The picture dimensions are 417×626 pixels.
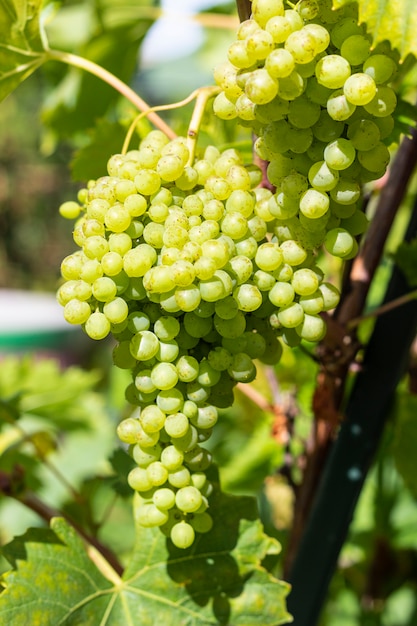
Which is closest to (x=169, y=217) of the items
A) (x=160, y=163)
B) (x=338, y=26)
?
(x=160, y=163)

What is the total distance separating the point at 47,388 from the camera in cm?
109

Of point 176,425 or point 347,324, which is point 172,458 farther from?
point 347,324

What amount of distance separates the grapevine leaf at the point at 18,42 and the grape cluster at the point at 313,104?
0.72 feet

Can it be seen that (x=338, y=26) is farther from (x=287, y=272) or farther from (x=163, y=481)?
(x=163, y=481)

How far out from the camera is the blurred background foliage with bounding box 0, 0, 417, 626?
70cm

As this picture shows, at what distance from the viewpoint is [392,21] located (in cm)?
37

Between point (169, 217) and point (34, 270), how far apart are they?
281 inches

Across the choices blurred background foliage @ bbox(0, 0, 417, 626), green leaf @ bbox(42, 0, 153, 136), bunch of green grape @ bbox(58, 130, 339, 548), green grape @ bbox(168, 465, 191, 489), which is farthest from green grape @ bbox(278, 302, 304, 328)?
green leaf @ bbox(42, 0, 153, 136)

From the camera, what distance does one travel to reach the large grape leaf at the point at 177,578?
1.64 ft

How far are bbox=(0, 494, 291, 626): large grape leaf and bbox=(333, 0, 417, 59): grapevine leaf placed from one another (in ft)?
1.00

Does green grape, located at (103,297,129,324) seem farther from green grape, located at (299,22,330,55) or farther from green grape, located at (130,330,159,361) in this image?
green grape, located at (299,22,330,55)

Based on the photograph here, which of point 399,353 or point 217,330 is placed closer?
point 217,330

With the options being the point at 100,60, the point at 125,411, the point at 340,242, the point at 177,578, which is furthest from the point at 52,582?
the point at 100,60

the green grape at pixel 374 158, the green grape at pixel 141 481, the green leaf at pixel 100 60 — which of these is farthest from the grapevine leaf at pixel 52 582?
the green leaf at pixel 100 60
